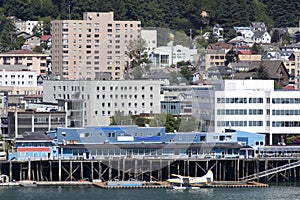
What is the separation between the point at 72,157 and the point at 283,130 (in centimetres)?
883

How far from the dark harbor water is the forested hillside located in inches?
1603

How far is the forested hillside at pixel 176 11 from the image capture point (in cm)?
8588

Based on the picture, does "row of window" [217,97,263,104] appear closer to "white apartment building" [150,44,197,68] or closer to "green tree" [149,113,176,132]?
"green tree" [149,113,176,132]

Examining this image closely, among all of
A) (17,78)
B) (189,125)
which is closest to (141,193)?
(189,125)

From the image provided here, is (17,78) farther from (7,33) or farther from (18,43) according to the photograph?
(7,33)

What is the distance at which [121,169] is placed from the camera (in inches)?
1774

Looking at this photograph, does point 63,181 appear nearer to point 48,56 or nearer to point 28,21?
point 48,56

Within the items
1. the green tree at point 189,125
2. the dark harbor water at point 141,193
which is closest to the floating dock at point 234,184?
the dark harbor water at point 141,193

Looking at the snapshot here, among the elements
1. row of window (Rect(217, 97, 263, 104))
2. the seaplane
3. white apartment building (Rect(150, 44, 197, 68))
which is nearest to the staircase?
the seaplane

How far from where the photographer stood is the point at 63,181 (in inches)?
1762

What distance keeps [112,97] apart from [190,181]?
12.2 m

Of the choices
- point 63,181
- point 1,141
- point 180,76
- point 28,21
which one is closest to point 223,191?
point 63,181

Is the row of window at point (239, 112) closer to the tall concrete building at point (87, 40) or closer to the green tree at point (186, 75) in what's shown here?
the green tree at point (186, 75)

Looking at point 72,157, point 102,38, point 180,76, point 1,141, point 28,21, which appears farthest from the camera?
point 28,21
